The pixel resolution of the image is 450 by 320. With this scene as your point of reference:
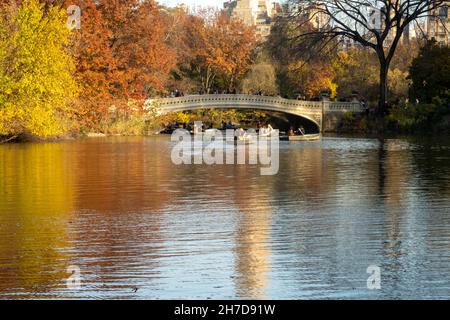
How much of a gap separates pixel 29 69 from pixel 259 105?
2983 cm

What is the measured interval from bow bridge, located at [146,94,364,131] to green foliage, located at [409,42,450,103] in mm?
6928

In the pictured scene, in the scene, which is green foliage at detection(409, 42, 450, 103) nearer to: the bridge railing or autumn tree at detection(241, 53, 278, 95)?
the bridge railing

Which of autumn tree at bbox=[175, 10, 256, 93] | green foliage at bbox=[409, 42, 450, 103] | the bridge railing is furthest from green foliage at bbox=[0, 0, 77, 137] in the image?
autumn tree at bbox=[175, 10, 256, 93]

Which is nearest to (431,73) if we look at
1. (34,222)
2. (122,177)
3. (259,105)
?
(259,105)

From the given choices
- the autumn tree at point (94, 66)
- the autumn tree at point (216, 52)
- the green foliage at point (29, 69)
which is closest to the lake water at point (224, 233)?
the green foliage at point (29, 69)

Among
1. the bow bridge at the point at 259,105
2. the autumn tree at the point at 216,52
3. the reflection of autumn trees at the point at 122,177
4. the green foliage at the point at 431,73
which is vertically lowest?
the reflection of autumn trees at the point at 122,177

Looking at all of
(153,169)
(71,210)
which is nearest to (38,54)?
(153,169)

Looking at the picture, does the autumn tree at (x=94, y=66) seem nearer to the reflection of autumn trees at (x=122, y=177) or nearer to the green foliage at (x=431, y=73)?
the reflection of autumn trees at (x=122, y=177)

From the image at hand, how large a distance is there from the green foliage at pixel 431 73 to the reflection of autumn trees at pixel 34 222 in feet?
123

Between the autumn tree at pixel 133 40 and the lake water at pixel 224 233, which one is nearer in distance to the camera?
the lake water at pixel 224 233

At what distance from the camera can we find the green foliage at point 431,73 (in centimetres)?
6281

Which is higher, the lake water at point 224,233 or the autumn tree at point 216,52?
the autumn tree at point 216,52

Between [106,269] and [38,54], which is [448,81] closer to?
[38,54]

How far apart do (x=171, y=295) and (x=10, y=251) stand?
3948 mm
